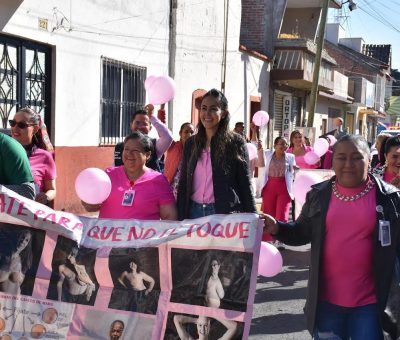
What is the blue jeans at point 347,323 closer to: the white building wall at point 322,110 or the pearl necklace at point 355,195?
the pearl necklace at point 355,195

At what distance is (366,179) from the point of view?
10.3 ft

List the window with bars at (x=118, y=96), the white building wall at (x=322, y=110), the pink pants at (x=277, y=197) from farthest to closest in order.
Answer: the white building wall at (x=322, y=110) < the window with bars at (x=118, y=96) < the pink pants at (x=277, y=197)

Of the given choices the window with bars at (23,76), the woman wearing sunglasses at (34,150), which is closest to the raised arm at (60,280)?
the woman wearing sunglasses at (34,150)

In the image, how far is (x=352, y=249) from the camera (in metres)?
3.08

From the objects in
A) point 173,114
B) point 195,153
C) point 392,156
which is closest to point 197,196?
point 195,153

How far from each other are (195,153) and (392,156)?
1993 millimetres

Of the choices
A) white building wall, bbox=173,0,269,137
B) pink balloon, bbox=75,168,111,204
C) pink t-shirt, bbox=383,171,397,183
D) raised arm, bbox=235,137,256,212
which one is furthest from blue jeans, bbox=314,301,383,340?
white building wall, bbox=173,0,269,137

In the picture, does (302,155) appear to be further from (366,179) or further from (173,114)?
(366,179)

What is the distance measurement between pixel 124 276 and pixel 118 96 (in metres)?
7.91

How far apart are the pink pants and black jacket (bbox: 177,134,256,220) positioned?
4.16m

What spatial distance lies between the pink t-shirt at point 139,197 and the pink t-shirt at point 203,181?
427 mm

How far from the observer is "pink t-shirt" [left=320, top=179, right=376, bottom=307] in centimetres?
305

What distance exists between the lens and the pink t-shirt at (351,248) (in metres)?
3.05

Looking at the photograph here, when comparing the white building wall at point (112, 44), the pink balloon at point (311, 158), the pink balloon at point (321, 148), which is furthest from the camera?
the pink balloon at point (321, 148)
